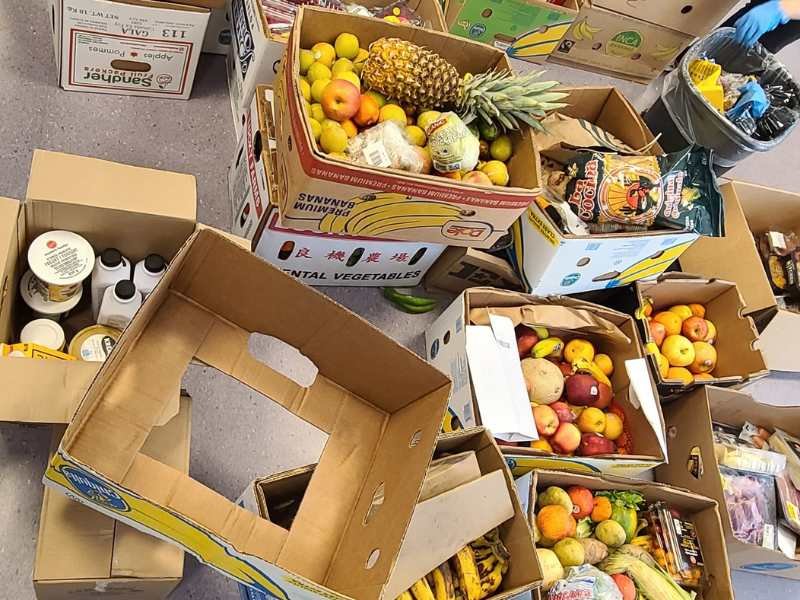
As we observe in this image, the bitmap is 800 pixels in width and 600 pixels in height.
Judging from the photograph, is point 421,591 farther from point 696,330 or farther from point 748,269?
point 748,269

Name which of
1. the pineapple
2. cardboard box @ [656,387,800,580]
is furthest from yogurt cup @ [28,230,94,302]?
cardboard box @ [656,387,800,580]

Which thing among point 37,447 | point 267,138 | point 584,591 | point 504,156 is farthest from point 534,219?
point 37,447

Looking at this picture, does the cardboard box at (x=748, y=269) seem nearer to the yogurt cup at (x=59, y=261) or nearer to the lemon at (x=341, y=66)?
the lemon at (x=341, y=66)

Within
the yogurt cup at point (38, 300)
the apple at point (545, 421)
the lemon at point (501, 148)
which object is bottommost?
the apple at point (545, 421)

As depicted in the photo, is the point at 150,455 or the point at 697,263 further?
the point at 697,263

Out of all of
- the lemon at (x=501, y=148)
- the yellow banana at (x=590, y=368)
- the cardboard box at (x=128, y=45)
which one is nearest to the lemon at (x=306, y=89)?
the cardboard box at (x=128, y=45)

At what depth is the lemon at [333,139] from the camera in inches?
63.8

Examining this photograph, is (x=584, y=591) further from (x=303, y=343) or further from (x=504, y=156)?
(x=504, y=156)

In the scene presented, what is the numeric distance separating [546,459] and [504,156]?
2.35 ft

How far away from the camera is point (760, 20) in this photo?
2395 millimetres

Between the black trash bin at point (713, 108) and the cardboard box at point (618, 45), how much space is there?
26 centimetres

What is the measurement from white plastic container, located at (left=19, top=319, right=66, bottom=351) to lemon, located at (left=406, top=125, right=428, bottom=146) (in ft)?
2.76

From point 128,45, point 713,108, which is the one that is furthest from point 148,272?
point 713,108

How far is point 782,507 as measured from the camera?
1915 mm
